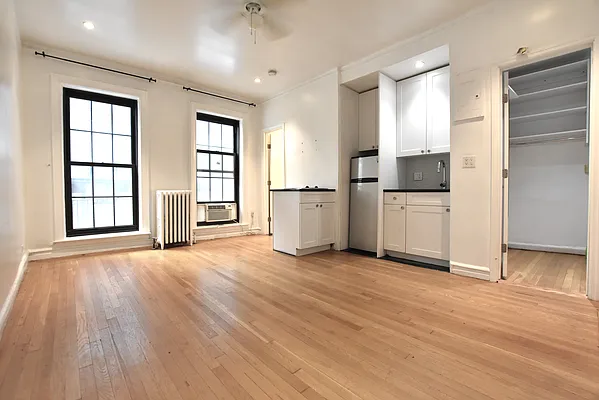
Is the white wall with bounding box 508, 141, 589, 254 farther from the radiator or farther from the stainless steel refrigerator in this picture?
the radiator

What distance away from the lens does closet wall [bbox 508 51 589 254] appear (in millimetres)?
3637

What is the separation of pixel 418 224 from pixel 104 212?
14.3 ft

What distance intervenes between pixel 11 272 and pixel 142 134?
8.49 feet

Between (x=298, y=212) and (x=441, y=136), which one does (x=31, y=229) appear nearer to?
(x=298, y=212)

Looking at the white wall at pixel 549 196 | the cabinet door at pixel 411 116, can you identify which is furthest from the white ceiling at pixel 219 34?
the white wall at pixel 549 196

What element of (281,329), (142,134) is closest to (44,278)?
(142,134)

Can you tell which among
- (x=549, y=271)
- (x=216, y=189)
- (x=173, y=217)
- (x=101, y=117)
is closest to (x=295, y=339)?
(x=549, y=271)

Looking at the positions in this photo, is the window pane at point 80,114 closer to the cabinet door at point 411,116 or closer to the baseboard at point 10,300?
the baseboard at point 10,300

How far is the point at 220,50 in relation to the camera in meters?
3.60

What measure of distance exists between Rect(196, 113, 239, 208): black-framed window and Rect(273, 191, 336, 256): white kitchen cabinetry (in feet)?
5.60

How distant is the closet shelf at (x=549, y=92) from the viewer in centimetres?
340

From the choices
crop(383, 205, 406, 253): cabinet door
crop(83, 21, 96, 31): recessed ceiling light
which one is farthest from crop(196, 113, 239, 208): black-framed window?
crop(383, 205, 406, 253): cabinet door

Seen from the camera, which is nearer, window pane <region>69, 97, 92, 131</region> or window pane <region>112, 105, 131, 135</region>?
window pane <region>69, 97, 92, 131</region>

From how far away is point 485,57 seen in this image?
267cm
